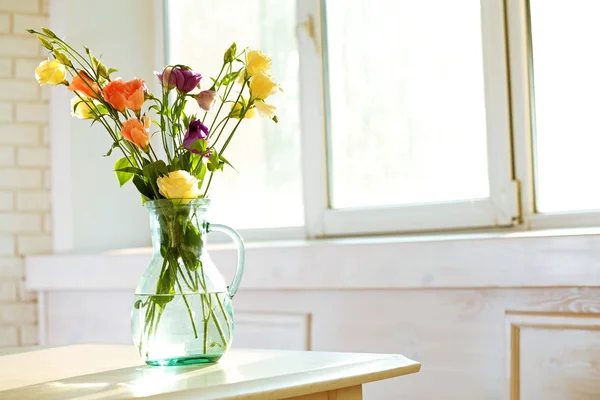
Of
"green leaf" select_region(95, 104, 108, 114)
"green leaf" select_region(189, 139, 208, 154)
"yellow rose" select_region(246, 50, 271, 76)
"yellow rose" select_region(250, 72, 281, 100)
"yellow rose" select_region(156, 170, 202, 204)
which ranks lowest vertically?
"yellow rose" select_region(156, 170, 202, 204)

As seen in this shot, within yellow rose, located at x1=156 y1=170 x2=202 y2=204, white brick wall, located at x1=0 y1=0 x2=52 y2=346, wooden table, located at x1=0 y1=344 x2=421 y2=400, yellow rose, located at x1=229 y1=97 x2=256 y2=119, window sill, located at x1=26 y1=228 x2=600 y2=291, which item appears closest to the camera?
wooden table, located at x1=0 y1=344 x2=421 y2=400

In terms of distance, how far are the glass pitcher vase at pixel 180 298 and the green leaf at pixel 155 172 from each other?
0.03 metres

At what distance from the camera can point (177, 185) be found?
1.30 meters

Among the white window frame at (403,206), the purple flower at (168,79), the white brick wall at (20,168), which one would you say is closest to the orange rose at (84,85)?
the purple flower at (168,79)

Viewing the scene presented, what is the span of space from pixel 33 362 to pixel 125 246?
1.30m

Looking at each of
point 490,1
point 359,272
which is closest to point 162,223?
point 359,272

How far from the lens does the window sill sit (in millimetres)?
1604

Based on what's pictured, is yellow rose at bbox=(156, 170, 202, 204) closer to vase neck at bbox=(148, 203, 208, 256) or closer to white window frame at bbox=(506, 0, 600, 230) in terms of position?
vase neck at bbox=(148, 203, 208, 256)

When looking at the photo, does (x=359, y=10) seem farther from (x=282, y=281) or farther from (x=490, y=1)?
(x=282, y=281)

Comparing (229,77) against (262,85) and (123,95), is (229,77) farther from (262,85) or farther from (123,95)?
(123,95)

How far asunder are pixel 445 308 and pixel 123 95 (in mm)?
845

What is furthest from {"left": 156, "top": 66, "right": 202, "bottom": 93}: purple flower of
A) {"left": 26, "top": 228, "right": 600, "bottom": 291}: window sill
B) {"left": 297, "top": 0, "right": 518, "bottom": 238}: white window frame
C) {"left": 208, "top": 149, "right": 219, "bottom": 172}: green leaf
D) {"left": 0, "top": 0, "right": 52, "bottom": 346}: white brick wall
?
{"left": 0, "top": 0, "right": 52, "bottom": 346}: white brick wall

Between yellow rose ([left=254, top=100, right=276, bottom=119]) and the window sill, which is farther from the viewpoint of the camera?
the window sill

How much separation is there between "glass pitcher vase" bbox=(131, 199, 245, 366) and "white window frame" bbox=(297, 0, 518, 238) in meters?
0.85
